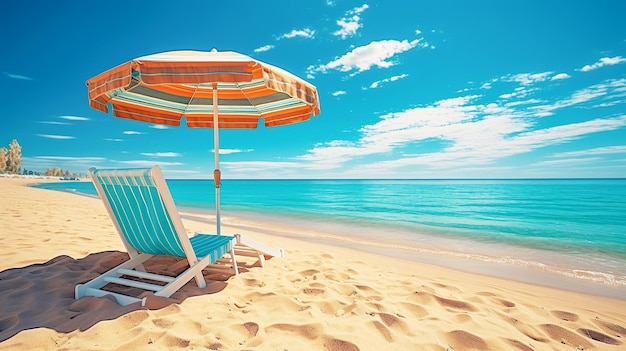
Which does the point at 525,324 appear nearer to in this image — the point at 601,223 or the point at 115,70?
the point at 115,70

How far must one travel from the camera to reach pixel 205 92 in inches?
176

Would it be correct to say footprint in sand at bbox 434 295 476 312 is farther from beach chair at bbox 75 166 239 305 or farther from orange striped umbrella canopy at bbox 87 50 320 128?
orange striped umbrella canopy at bbox 87 50 320 128

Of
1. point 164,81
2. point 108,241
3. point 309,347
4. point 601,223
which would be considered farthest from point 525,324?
point 601,223

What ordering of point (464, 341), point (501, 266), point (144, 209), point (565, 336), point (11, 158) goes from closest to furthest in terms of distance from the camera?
point (464, 341)
point (565, 336)
point (144, 209)
point (501, 266)
point (11, 158)

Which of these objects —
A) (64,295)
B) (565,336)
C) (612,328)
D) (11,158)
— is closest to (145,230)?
(64,295)

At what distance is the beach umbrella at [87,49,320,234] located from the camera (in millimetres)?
2479

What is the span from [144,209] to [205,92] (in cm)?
255

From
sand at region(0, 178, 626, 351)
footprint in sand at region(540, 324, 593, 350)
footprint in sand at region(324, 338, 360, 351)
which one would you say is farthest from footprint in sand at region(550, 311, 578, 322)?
footprint in sand at region(324, 338, 360, 351)

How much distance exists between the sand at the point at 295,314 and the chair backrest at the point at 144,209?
1.71 ft

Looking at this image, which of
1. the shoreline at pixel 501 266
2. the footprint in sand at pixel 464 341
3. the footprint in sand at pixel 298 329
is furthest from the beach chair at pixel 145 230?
the shoreline at pixel 501 266

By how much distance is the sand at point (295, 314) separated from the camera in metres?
1.88

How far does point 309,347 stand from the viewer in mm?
1833

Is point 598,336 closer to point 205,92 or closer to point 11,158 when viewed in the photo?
point 205,92

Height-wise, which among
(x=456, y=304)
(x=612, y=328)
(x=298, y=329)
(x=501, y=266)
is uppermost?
(x=298, y=329)
